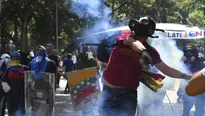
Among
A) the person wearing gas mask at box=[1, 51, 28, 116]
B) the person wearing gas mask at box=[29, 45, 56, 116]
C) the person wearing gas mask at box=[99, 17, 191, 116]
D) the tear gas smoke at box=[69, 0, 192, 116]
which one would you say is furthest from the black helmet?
the person wearing gas mask at box=[1, 51, 28, 116]

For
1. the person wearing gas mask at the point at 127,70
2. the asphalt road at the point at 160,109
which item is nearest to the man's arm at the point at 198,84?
the person wearing gas mask at the point at 127,70

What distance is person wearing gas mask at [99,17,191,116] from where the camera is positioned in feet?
11.8

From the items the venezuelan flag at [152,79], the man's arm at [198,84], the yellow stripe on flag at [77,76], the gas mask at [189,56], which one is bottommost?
the yellow stripe on flag at [77,76]

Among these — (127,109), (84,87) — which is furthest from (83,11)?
(127,109)

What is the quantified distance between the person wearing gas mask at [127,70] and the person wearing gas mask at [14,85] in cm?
341

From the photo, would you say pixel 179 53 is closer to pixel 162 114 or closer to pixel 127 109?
pixel 162 114

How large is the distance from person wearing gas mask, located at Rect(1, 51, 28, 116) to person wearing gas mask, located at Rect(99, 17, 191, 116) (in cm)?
341

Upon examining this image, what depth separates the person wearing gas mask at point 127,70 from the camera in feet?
11.8

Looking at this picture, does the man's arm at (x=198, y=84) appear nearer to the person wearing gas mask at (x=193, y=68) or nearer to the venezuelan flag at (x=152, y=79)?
the venezuelan flag at (x=152, y=79)

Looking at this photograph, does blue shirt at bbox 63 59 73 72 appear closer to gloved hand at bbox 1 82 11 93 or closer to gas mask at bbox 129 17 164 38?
gloved hand at bbox 1 82 11 93

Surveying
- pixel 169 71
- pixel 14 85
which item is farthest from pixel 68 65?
pixel 169 71

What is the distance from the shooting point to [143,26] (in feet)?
11.7

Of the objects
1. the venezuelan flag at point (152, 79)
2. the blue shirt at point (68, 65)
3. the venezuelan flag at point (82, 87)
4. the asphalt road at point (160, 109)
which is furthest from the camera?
the blue shirt at point (68, 65)

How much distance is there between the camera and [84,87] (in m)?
6.75
